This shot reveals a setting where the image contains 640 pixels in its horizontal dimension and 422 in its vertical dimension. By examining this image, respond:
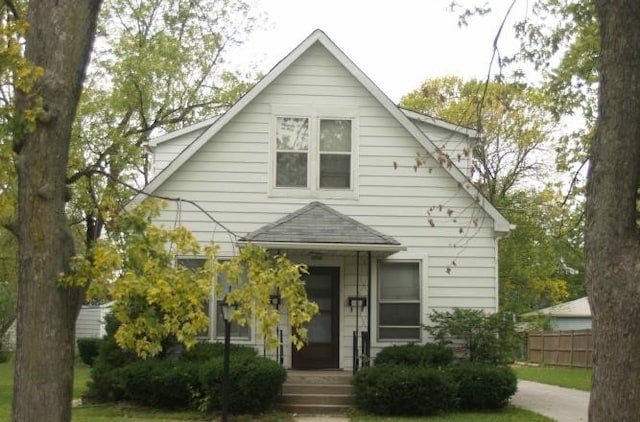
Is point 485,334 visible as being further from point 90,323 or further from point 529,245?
point 90,323

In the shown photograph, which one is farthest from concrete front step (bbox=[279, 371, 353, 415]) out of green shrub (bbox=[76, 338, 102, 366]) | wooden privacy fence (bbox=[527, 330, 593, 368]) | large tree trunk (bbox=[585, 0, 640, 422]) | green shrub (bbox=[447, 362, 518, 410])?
wooden privacy fence (bbox=[527, 330, 593, 368])

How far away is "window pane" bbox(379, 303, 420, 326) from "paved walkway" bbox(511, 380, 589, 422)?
2.50m

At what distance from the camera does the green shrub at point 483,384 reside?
15000 mm

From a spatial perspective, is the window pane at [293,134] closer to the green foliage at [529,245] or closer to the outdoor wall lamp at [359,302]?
the outdoor wall lamp at [359,302]

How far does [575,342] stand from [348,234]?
18.4 metres

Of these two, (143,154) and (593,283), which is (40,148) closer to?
(593,283)

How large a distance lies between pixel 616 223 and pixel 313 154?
10.4m

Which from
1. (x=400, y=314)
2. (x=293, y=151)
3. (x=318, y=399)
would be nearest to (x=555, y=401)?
(x=400, y=314)

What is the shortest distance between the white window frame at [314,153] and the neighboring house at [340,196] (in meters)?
0.02

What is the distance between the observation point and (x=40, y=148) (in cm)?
658

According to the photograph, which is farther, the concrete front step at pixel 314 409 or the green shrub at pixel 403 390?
the concrete front step at pixel 314 409

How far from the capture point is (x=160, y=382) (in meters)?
14.7

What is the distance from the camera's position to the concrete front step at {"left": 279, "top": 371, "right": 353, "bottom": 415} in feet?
48.7

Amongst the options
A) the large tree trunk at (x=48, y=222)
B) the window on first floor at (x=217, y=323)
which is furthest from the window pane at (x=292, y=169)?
the large tree trunk at (x=48, y=222)
